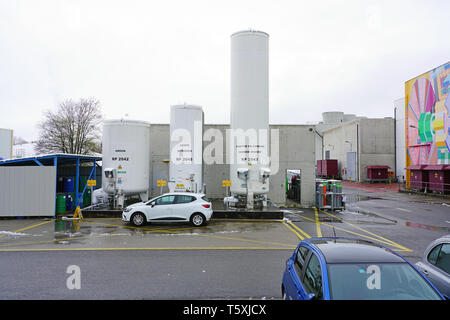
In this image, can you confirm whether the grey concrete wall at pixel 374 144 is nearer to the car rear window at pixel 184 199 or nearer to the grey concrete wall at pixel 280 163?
the grey concrete wall at pixel 280 163

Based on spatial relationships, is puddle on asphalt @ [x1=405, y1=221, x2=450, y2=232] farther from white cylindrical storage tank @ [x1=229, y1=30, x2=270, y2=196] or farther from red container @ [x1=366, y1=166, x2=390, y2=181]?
red container @ [x1=366, y1=166, x2=390, y2=181]

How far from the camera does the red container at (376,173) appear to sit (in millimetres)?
43312

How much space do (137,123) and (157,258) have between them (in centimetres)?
1027

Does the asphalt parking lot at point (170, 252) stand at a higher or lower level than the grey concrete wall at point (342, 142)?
lower

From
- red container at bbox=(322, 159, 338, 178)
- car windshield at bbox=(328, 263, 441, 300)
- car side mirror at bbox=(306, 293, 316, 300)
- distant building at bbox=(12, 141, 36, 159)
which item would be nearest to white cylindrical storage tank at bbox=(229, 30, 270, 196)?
car windshield at bbox=(328, 263, 441, 300)

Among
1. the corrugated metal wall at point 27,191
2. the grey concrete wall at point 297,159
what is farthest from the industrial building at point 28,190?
the grey concrete wall at point 297,159

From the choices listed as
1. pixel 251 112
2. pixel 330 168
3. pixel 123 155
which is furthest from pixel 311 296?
pixel 330 168

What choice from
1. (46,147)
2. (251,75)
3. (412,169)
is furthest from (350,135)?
(46,147)

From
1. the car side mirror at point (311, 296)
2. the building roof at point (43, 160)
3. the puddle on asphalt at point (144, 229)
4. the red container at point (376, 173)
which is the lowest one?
the puddle on asphalt at point (144, 229)

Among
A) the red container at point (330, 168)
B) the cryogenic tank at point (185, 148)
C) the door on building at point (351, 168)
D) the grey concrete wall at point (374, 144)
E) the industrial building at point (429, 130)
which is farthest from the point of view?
the red container at point (330, 168)

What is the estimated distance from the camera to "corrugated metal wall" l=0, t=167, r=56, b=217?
49.6 feet

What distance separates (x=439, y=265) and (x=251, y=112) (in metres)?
12.4

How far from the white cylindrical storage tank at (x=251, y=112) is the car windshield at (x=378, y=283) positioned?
12.1m
